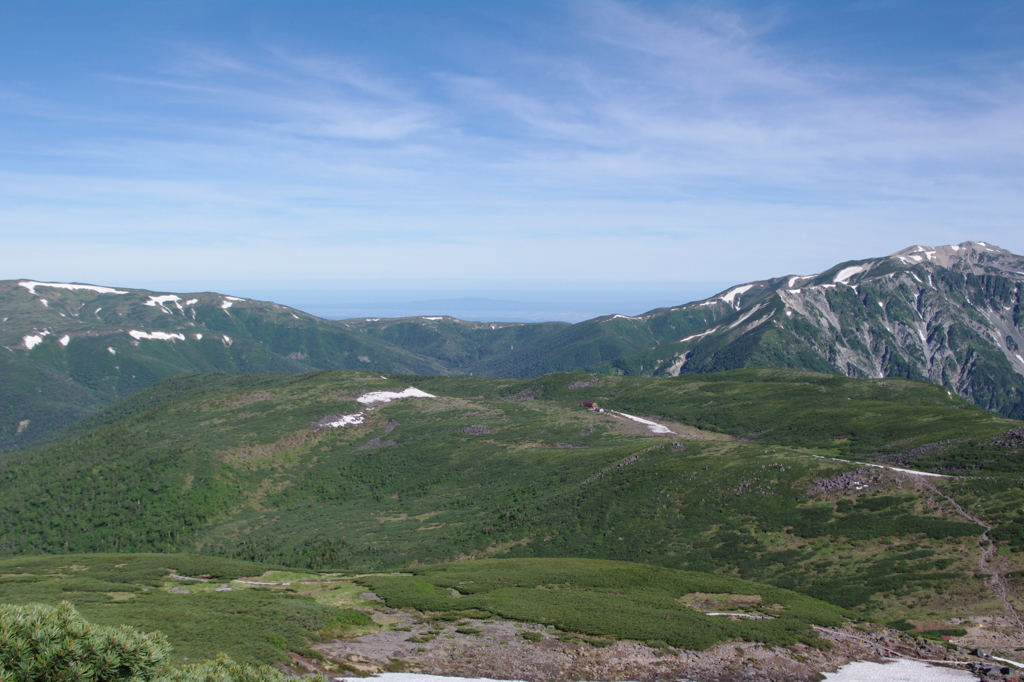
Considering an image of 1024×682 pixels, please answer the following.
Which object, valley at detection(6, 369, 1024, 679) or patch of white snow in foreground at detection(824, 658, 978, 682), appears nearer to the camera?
patch of white snow in foreground at detection(824, 658, 978, 682)

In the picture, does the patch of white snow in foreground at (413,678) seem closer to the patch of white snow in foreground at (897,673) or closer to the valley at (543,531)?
the valley at (543,531)

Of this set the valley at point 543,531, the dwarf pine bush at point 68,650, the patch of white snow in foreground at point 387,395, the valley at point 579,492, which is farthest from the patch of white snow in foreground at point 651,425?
the dwarf pine bush at point 68,650

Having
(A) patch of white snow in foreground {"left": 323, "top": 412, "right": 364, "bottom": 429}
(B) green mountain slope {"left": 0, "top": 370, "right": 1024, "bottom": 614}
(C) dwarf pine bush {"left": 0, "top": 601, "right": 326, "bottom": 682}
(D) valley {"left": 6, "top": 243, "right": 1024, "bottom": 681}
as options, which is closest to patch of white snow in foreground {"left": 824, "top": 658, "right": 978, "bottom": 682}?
(D) valley {"left": 6, "top": 243, "right": 1024, "bottom": 681}

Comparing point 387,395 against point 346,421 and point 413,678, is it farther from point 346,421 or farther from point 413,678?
point 413,678

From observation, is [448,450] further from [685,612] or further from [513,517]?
[685,612]

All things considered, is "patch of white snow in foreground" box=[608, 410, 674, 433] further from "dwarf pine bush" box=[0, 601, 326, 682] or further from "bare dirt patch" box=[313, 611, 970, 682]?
"dwarf pine bush" box=[0, 601, 326, 682]

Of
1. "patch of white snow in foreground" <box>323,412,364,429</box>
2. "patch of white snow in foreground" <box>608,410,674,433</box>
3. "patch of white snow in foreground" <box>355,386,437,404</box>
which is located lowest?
"patch of white snow in foreground" <box>323,412,364,429</box>

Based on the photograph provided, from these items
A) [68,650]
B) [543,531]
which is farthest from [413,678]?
[543,531]

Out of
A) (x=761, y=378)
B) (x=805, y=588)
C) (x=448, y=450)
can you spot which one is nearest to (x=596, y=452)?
(x=448, y=450)
